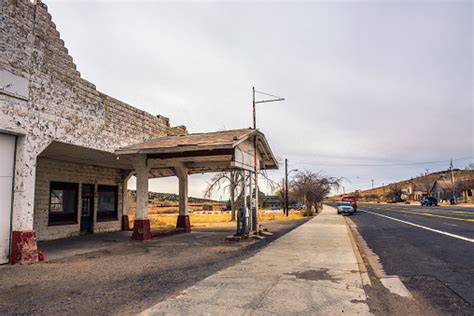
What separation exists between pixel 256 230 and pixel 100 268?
9095 millimetres

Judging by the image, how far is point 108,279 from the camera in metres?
8.34

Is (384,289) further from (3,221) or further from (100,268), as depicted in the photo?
(3,221)

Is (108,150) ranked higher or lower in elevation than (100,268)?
higher

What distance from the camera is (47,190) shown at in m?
16.5

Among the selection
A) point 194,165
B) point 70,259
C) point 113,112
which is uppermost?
point 113,112

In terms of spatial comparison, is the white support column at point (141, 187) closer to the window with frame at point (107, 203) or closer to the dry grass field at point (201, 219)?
the window with frame at point (107, 203)

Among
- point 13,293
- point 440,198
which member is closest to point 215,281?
point 13,293

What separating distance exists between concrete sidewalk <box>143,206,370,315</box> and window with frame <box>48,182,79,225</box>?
36.3 feet

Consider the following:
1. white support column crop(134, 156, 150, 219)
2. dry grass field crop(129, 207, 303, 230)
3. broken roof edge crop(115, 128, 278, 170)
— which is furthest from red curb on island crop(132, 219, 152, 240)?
dry grass field crop(129, 207, 303, 230)

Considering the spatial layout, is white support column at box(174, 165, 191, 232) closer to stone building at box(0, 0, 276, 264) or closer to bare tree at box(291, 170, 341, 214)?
stone building at box(0, 0, 276, 264)

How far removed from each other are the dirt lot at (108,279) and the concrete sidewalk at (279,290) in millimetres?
578

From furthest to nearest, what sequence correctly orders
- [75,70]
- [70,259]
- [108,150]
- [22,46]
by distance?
[108,150] → [75,70] → [70,259] → [22,46]

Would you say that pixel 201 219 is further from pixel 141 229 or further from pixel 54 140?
pixel 54 140

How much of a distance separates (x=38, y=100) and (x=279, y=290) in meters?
8.91
